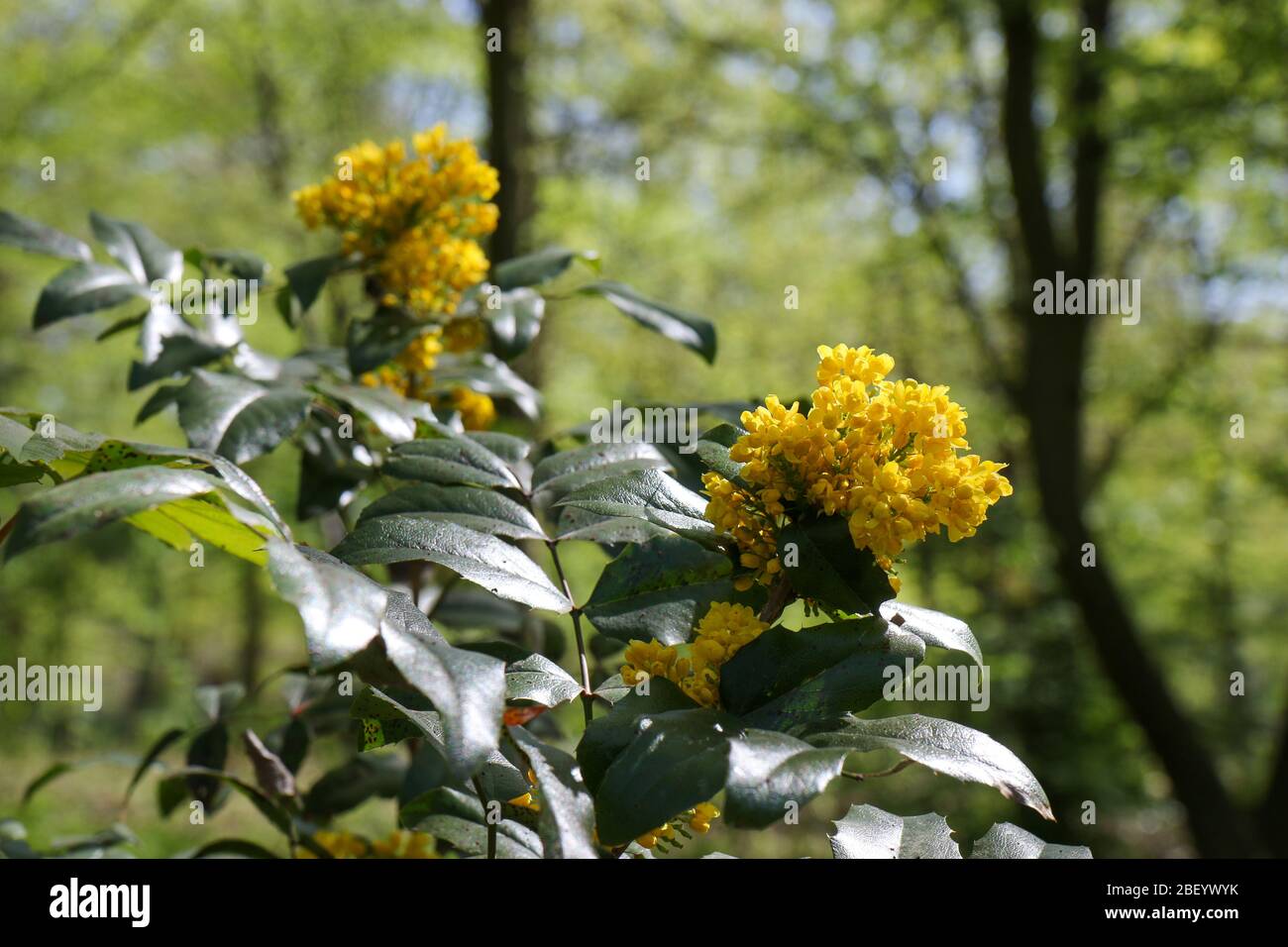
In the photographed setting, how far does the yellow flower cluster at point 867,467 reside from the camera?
91 centimetres

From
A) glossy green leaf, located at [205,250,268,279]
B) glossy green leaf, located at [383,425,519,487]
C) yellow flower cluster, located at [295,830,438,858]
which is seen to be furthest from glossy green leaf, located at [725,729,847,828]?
glossy green leaf, located at [205,250,268,279]

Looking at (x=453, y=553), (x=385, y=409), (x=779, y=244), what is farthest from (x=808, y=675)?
(x=779, y=244)

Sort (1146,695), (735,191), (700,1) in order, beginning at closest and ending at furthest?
(1146,695)
(700,1)
(735,191)

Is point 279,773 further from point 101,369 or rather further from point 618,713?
point 101,369

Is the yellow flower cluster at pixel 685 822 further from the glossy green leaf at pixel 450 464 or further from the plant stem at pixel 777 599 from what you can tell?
the glossy green leaf at pixel 450 464

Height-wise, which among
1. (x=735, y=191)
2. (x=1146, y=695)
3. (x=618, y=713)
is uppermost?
(x=735, y=191)

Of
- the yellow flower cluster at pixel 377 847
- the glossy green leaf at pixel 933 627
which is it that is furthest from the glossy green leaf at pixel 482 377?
the glossy green leaf at pixel 933 627

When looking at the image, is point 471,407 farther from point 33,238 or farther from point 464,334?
point 33,238

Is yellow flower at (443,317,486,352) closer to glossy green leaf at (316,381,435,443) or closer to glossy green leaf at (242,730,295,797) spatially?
glossy green leaf at (316,381,435,443)

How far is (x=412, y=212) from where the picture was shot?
1726 millimetres

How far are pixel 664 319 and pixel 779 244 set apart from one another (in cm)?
1103
